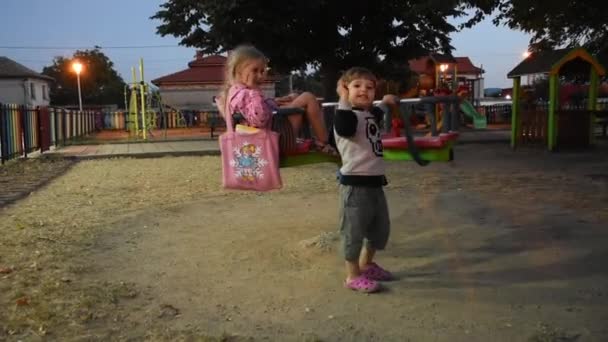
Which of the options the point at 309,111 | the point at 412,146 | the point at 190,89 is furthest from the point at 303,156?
the point at 190,89

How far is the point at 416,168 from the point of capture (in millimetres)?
10469

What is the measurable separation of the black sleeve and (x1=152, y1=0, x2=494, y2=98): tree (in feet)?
50.6

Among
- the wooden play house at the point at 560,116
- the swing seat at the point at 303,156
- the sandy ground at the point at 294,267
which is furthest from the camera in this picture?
the wooden play house at the point at 560,116

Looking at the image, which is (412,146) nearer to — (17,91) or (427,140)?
(427,140)

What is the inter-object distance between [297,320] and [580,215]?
149 inches

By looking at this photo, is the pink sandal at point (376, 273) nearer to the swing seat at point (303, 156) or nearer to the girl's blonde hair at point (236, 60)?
the swing seat at point (303, 156)

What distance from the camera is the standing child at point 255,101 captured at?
3.70m

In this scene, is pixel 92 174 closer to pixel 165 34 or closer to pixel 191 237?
pixel 191 237

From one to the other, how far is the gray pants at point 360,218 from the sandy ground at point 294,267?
0.99ft

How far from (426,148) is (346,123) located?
0.76 meters

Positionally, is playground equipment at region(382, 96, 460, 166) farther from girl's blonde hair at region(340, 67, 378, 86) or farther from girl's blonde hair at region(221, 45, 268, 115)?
girl's blonde hair at region(221, 45, 268, 115)

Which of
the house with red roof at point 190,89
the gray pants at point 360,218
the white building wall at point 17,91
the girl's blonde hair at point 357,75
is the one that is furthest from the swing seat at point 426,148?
the white building wall at point 17,91

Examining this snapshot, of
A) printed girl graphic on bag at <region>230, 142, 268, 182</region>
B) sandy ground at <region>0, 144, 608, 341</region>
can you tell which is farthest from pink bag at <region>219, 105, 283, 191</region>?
sandy ground at <region>0, 144, 608, 341</region>

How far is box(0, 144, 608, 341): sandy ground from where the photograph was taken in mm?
3117
